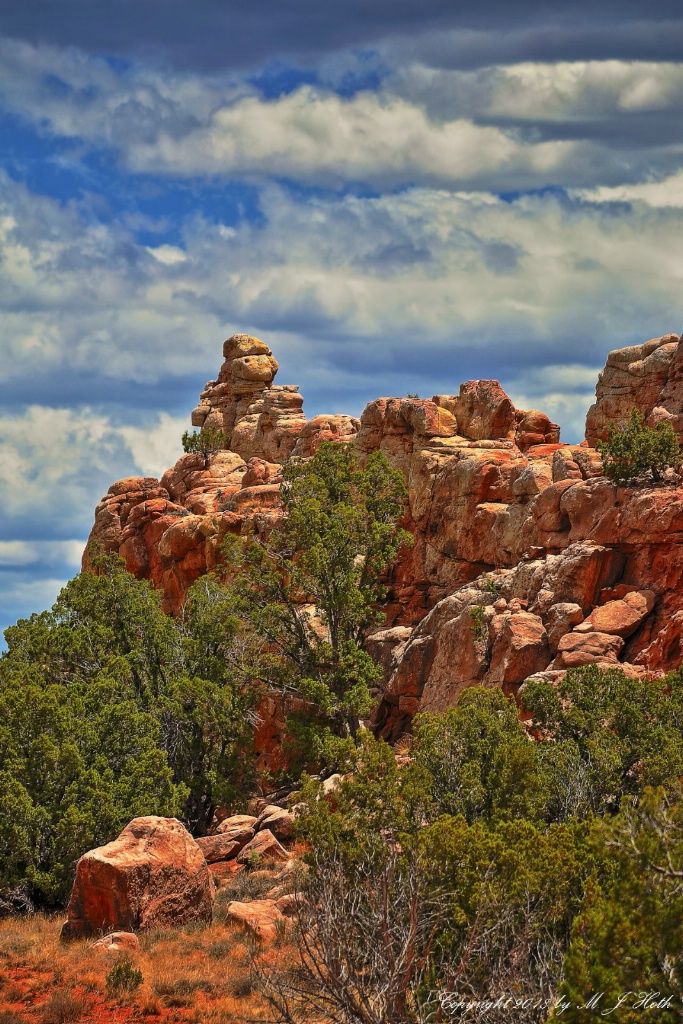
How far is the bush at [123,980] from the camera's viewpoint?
23203 mm

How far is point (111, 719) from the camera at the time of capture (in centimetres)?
Result: 3450

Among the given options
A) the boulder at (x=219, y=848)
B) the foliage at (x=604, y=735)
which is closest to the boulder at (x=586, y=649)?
the foliage at (x=604, y=735)

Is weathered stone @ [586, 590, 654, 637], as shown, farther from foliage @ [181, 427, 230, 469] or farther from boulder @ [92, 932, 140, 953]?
foliage @ [181, 427, 230, 469]

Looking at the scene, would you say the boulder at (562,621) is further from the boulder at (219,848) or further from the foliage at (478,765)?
the boulder at (219,848)

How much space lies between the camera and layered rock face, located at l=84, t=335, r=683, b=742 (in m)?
36.5

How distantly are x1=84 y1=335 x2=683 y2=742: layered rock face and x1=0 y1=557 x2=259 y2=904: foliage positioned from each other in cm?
774

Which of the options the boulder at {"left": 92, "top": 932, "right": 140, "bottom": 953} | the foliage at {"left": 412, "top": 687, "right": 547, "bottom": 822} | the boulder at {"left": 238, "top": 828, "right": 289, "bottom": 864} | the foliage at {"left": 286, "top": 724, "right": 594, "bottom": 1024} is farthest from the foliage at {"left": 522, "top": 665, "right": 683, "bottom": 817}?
the boulder at {"left": 238, "top": 828, "right": 289, "bottom": 864}

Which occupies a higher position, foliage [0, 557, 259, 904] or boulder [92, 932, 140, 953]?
→ foliage [0, 557, 259, 904]

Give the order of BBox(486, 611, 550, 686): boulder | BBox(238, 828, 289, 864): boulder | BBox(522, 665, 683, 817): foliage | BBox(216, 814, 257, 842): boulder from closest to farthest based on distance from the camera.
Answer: BBox(522, 665, 683, 817): foliage < BBox(238, 828, 289, 864): boulder < BBox(216, 814, 257, 842): boulder < BBox(486, 611, 550, 686): boulder

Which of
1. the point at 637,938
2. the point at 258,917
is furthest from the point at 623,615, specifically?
the point at 637,938

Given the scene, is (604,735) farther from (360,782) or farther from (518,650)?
(518,650)

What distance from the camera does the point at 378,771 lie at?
74.1ft

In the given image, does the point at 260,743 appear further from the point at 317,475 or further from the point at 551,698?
the point at 551,698

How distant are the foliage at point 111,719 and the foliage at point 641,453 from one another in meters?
15.4
